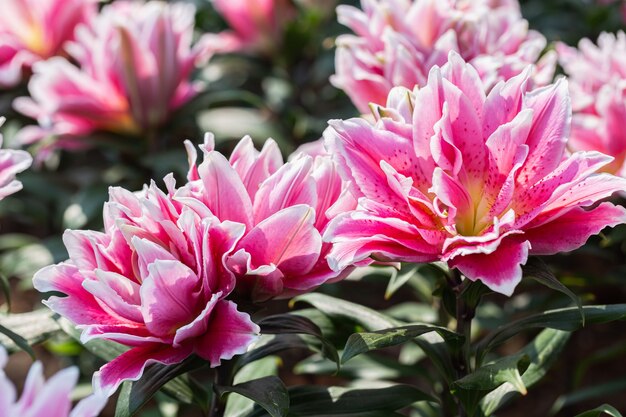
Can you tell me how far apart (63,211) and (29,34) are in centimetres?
34

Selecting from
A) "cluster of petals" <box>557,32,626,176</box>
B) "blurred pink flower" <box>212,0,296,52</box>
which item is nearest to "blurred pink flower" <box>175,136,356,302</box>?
"cluster of petals" <box>557,32,626,176</box>

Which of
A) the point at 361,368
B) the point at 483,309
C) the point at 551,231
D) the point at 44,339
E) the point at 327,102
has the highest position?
the point at 551,231

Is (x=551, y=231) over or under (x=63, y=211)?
over

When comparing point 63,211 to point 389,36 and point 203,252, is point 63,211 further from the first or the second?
point 203,252

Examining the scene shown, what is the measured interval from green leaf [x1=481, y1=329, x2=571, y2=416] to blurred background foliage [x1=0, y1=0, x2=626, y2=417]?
0.49ft

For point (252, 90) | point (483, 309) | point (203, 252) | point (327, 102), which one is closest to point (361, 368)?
point (483, 309)

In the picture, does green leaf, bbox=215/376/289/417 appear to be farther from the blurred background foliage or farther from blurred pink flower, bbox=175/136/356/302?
the blurred background foliage

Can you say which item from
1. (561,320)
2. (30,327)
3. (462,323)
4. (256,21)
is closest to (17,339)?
(30,327)

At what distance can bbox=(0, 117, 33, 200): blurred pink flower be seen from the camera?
90 cm

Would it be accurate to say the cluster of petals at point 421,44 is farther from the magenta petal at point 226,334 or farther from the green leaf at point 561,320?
the magenta petal at point 226,334

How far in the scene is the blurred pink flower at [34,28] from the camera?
61.9 inches

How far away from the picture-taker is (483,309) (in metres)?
1.61

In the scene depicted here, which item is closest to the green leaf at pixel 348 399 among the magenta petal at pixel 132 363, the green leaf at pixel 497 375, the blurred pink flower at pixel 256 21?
Answer: the green leaf at pixel 497 375

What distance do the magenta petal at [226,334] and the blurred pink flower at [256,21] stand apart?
111 cm
